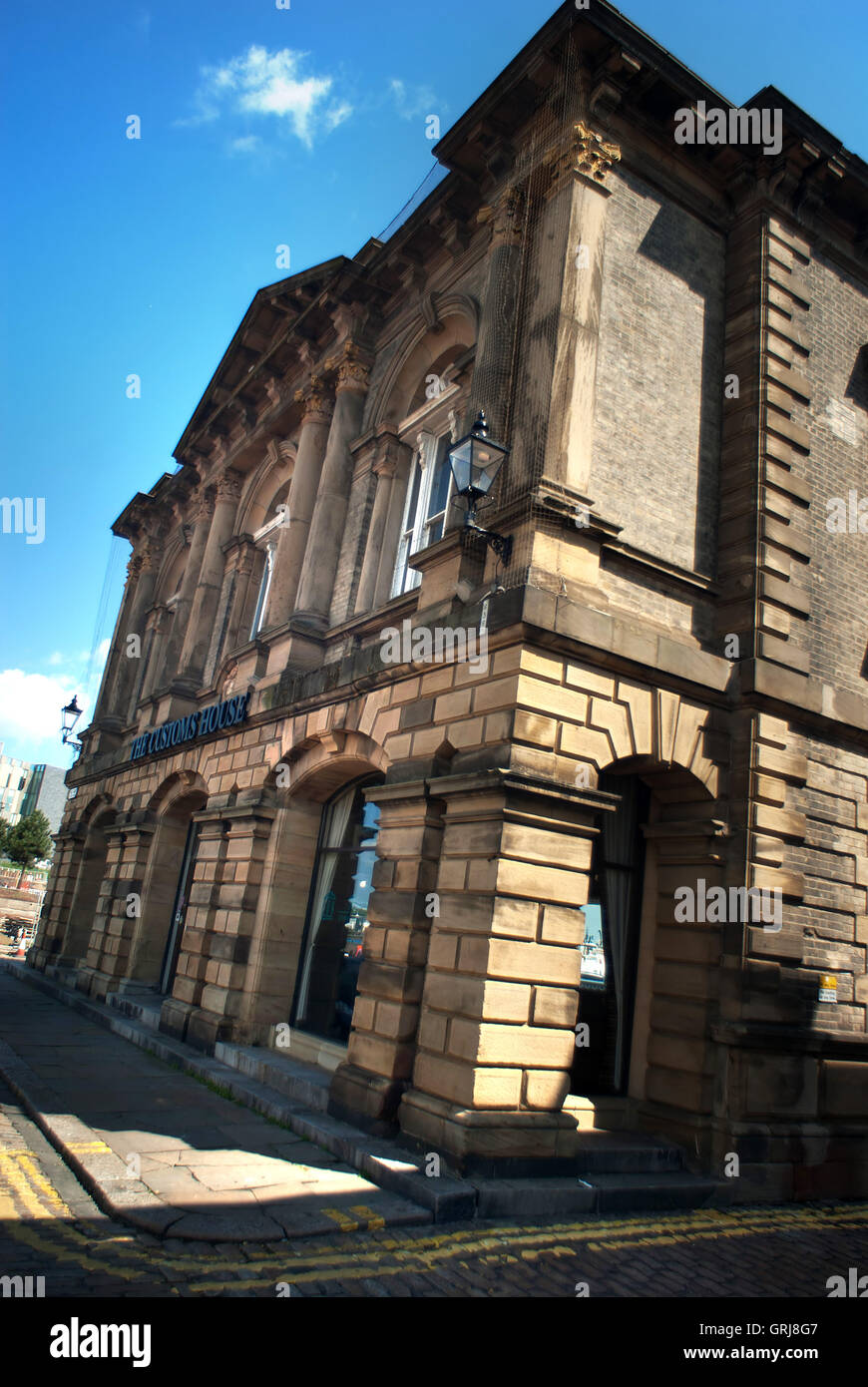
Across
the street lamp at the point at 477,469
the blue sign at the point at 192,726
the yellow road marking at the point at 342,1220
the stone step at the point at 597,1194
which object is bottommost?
the yellow road marking at the point at 342,1220

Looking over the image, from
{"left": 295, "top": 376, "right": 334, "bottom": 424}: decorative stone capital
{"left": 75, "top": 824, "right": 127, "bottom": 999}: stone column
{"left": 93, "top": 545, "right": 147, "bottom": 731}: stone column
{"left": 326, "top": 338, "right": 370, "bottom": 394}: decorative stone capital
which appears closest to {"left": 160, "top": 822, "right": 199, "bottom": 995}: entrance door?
{"left": 75, "top": 824, "right": 127, "bottom": 999}: stone column

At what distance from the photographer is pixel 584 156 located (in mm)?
10016

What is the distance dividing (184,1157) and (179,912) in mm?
10360

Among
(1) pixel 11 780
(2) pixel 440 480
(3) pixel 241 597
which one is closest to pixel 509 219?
(2) pixel 440 480

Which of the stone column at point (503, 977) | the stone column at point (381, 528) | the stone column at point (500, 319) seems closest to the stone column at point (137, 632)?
the stone column at point (381, 528)

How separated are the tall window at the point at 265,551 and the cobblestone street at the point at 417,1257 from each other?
11.0m

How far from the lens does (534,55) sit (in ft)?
34.1

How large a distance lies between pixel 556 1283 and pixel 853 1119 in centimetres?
536

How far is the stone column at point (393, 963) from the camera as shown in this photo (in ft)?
26.7

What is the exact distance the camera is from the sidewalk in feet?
19.4

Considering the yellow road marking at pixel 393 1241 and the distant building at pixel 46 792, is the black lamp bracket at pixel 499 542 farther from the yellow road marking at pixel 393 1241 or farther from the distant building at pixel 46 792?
the distant building at pixel 46 792

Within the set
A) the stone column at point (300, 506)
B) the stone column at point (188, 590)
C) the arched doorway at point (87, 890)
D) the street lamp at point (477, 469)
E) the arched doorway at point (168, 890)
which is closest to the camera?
the street lamp at point (477, 469)

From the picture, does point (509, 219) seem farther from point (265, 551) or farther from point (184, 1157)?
point (184, 1157)
